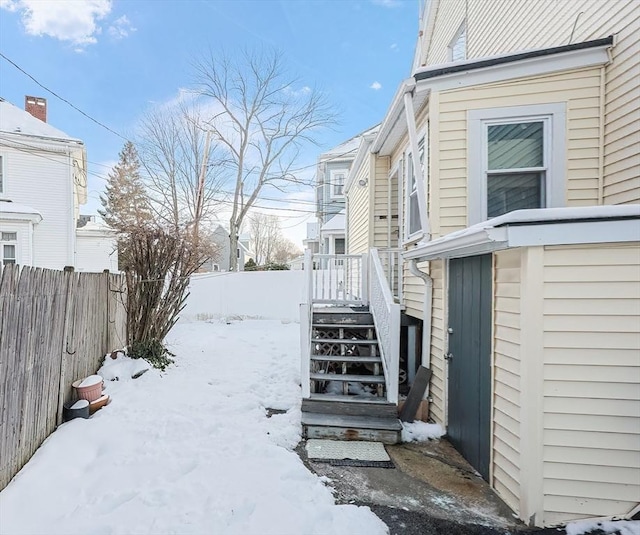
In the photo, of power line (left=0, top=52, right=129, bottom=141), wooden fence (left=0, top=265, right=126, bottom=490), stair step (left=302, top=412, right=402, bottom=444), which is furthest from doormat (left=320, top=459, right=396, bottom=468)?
power line (left=0, top=52, right=129, bottom=141)

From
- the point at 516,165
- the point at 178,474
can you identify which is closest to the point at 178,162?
the point at 516,165

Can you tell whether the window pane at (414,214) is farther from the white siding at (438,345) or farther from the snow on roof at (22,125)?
the snow on roof at (22,125)

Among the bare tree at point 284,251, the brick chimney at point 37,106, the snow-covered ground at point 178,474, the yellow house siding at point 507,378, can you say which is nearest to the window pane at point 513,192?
the yellow house siding at point 507,378

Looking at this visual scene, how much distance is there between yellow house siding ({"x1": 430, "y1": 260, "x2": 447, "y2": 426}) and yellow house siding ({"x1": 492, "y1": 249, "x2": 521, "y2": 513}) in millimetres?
1146

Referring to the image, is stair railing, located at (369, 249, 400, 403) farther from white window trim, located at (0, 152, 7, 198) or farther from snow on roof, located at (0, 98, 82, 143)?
white window trim, located at (0, 152, 7, 198)

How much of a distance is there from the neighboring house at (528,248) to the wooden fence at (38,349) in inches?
106

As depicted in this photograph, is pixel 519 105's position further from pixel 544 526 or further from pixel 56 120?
pixel 56 120

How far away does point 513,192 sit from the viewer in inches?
168

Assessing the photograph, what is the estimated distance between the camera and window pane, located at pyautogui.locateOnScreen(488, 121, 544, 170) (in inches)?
165

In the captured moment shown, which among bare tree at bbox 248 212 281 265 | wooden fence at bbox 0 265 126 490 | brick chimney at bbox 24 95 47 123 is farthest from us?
bare tree at bbox 248 212 281 265

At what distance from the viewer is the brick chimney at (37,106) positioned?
566 inches

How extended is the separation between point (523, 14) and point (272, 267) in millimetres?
16593

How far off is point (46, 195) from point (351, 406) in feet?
46.2

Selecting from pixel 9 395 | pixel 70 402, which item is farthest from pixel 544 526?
pixel 70 402
